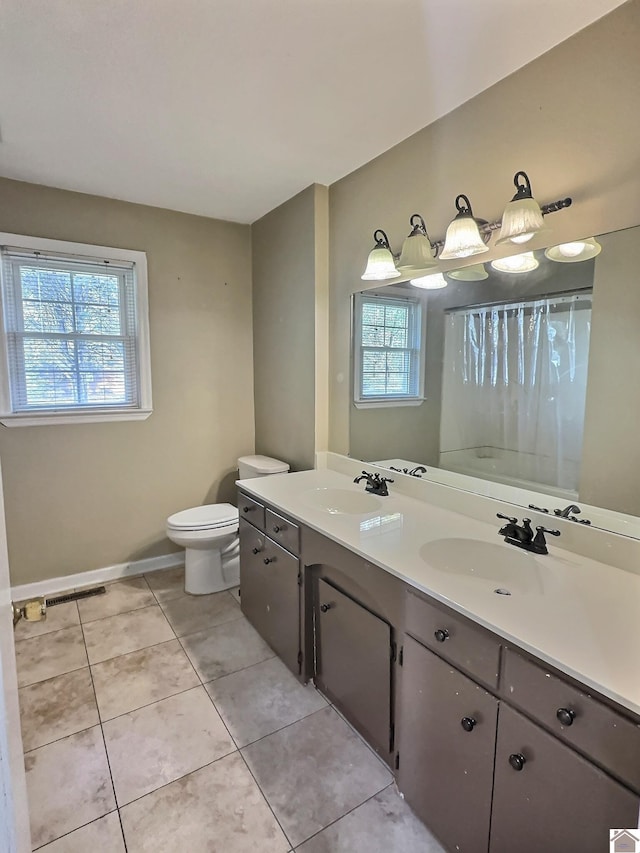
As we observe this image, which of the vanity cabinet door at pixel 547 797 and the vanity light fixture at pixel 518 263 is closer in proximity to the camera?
the vanity cabinet door at pixel 547 797

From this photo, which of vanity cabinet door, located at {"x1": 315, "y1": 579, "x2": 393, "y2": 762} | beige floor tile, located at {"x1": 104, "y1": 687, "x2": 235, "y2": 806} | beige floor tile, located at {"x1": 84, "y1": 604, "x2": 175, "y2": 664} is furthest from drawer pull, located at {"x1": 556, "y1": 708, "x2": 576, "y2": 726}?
beige floor tile, located at {"x1": 84, "y1": 604, "x2": 175, "y2": 664}

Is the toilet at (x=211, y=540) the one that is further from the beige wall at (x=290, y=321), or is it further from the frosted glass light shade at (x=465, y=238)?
the frosted glass light shade at (x=465, y=238)

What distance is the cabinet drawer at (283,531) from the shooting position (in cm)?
193

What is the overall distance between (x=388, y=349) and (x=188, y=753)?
197cm

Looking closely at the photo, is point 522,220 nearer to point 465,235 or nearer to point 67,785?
point 465,235

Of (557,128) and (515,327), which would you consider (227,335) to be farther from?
(557,128)

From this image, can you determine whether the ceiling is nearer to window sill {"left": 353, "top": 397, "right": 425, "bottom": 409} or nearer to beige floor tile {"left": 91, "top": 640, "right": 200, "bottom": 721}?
window sill {"left": 353, "top": 397, "right": 425, "bottom": 409}

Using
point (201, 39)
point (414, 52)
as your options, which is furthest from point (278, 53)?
point (414, 52)

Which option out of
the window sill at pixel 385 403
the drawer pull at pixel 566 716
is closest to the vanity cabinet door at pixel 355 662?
the drawer pull at pixel 566 716

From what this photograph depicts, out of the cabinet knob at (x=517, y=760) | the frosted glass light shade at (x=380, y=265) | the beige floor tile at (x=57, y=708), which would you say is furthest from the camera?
the frosted glass light shade at (x=380, y=265)

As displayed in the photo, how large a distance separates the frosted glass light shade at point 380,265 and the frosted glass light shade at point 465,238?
42cm

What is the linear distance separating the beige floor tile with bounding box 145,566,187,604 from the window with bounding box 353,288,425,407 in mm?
1708

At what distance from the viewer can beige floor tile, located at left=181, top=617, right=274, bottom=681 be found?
2164 mm

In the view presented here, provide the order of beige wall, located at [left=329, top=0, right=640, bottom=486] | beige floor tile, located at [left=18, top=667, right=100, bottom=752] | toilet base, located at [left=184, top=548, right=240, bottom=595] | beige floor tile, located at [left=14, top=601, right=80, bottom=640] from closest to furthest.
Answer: beige wall, located at [left=329, top=0, right=640, bottom=486] < beige floor tile, located at [left=18, top=667, right=100, bottom=752] < beige floor tile, located at [left=14, top=601, right=80, bottom=640] < toilet base, located at [left=184, top=548, right=240, bottom=595]
